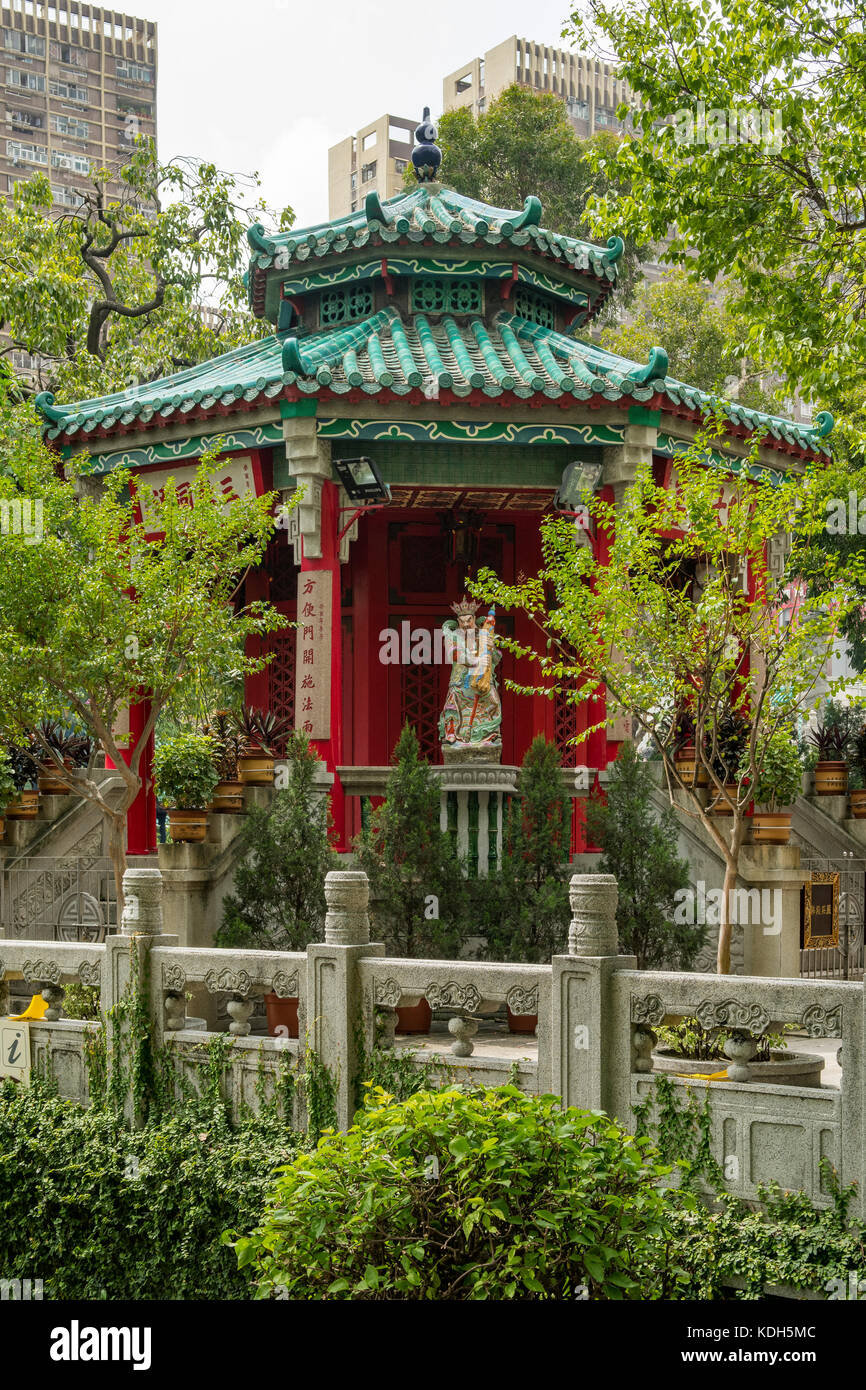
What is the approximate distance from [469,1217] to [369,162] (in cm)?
6435

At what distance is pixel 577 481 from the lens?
12.9 meters

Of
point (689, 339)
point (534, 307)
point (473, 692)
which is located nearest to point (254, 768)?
point (473, 692)

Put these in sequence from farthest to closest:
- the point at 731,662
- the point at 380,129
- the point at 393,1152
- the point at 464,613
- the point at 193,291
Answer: the point at 380,129 → the point at 193,291 → the point at 464,613 → the point at 731,662 → the point at 393,1152

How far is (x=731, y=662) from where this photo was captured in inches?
367

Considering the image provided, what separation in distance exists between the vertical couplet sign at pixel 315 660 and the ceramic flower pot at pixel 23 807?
3328mm

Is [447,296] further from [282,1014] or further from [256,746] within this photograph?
[282,1014]

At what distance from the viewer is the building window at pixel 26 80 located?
71188 mm

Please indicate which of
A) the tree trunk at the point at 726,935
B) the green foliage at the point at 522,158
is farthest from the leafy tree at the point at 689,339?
the tree trunk at the point at 726,935

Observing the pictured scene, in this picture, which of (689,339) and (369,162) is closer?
(689,339)

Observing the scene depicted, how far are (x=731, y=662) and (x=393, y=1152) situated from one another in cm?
490

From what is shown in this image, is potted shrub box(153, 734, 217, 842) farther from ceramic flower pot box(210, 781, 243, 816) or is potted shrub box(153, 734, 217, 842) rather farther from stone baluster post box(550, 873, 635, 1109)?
stone baluster post box(550, 873, 635, 1109)

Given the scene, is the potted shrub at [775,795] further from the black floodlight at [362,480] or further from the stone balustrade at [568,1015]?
the stone balustrade at [568,1015]

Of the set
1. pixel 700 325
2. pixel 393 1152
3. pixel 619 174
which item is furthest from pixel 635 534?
pixel 700 325

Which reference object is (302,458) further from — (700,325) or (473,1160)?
(700,325)
